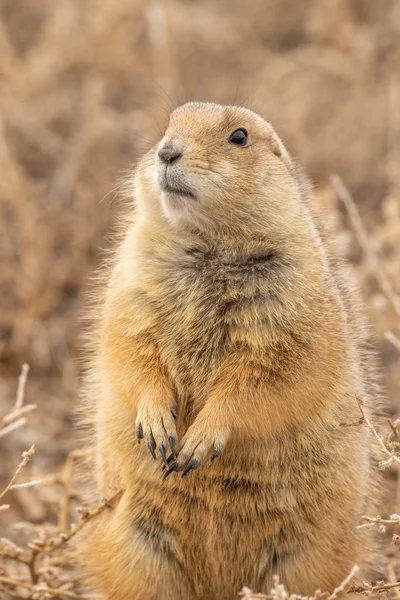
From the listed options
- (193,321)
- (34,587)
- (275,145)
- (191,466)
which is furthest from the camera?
(275,145)

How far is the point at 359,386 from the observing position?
13.9ft

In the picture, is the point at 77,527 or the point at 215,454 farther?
the point at 77,527

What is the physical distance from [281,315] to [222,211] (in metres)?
0.46

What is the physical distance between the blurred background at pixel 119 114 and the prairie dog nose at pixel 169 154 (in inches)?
94.9

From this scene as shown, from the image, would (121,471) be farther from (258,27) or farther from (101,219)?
(258,27)

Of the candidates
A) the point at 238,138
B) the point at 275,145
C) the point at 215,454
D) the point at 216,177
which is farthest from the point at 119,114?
the point at 215,454

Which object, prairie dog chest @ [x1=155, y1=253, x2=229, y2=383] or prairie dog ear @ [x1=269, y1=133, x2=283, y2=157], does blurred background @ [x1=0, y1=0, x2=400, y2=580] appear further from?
prairie dog chest @ [x1=155, y1=253, x2=229, y2=383]

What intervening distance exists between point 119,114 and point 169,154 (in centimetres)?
467

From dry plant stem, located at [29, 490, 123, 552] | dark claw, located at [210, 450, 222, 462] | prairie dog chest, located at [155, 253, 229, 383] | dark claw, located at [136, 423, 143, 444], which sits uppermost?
prairie dog chest, located at [155, 253, 229, 383]

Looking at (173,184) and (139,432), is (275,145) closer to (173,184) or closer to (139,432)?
(173,184)

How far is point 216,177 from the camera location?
3.90 meters

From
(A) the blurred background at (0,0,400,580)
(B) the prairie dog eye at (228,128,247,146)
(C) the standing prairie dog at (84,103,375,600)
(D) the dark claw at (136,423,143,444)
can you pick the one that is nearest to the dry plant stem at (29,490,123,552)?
(C) the standing prairie dog at (84,103,375,600)

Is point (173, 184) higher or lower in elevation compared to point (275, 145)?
lower

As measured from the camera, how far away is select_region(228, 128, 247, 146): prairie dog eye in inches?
161
